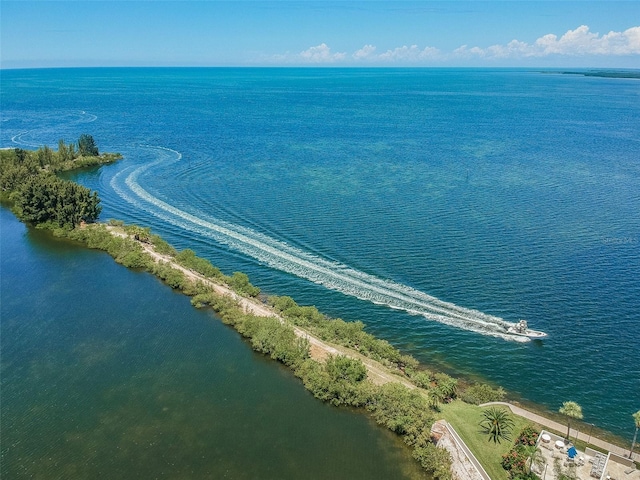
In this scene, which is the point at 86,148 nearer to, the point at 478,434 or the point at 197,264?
the point at 197,264

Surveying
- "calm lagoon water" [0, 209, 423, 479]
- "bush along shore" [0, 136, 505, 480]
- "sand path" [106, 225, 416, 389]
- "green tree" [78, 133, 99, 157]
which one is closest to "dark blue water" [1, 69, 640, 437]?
"bush along shore" [0, 136, 505, 480]

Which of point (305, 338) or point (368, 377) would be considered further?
point (305, 338)

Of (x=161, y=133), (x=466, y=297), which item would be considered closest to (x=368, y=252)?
(x=466, y=297)

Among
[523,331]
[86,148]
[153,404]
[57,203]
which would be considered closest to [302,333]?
[153,404]

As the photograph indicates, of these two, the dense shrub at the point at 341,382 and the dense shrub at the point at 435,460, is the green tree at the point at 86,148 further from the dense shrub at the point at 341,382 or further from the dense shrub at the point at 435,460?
the dense shrub at the point at 435,460

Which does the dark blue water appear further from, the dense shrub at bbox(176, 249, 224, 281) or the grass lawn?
the grass lawn

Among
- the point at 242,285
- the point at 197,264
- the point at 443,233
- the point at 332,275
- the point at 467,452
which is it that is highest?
the point at 443,233

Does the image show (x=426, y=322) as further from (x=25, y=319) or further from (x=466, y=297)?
(x=25, y=319)
